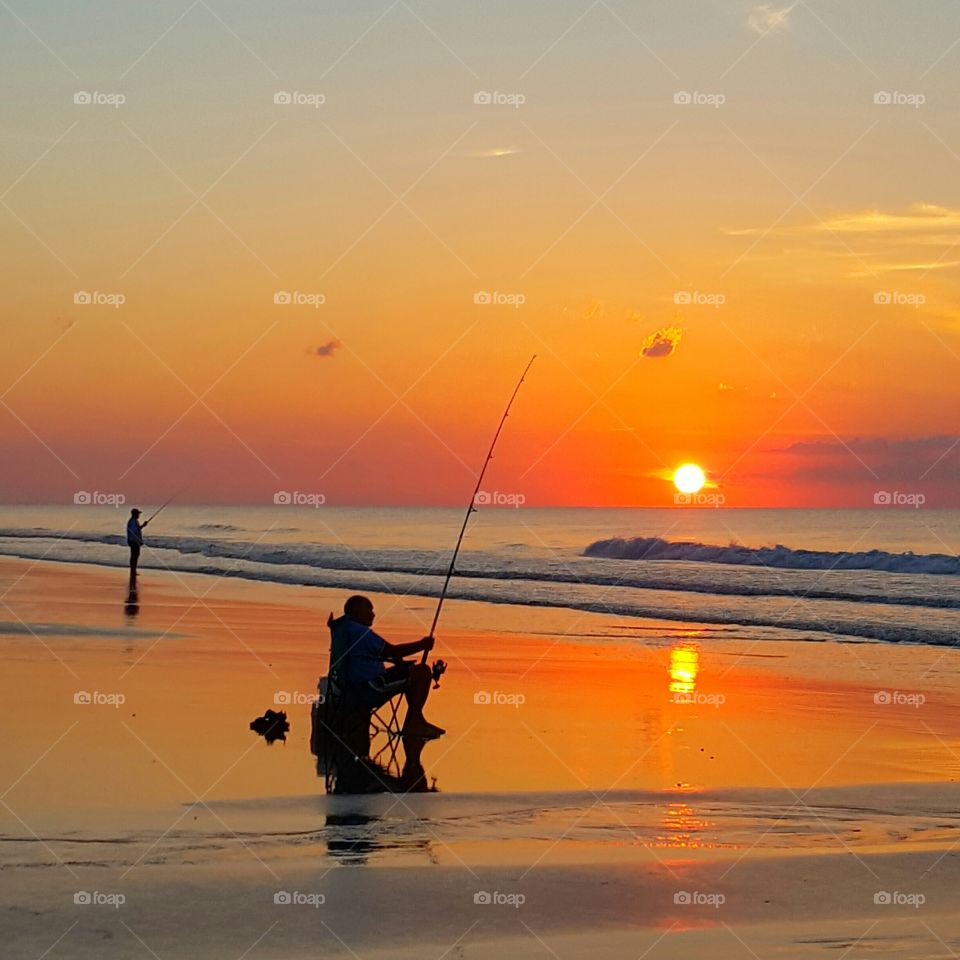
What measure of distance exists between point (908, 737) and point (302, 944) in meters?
8.09

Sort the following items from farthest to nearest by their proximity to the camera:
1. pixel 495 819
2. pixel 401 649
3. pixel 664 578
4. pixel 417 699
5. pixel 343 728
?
pixel 664 578, pixel 417 699, pixel 343 728, pixel 401 649, pixel 495 819

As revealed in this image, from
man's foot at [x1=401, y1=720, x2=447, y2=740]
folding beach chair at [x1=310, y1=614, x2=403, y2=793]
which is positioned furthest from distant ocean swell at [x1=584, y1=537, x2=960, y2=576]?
folding beach chair at [x1=310, y1=614, x2=403, y2=793]

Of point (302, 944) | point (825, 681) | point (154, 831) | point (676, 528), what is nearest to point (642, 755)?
point (154, 831)

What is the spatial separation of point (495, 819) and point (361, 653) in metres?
2.90

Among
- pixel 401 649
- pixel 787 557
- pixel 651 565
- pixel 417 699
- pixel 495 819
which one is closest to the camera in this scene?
pixel 495 819

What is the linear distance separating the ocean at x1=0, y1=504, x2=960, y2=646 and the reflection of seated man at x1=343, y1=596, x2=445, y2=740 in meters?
12.6

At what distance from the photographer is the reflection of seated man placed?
1134 cm

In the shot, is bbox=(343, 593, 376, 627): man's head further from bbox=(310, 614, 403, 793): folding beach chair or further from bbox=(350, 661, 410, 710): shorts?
bbox=(350, 661, 410, 710): shorts

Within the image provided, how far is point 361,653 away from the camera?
1136 centimetres

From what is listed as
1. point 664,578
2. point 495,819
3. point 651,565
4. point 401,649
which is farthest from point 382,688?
point 651,565

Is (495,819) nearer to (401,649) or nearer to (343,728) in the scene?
(401,649)

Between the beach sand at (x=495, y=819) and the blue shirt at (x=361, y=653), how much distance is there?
0.77m

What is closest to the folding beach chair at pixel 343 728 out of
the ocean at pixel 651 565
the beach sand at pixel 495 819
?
the beach sand at pixel 495 819

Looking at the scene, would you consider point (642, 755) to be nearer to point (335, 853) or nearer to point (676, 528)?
point (335, 853)
